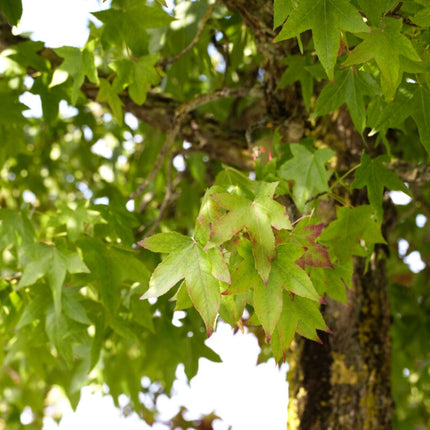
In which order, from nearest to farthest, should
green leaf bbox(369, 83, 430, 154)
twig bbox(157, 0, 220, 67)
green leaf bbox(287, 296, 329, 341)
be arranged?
1. green leaf bbox(287, 296, 329, 341)
2. green leaf bbox(369, 83, 430, 154)
3. twig bbox(157, 0, 220, 67)

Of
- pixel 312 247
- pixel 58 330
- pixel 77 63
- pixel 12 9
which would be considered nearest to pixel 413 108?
pixel 312 247

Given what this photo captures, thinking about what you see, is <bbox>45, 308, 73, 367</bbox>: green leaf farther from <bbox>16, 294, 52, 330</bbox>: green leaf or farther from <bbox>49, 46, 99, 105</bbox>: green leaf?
<bbox>49, 46, 99, 105</bbox>: green leaf

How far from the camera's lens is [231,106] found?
2549 mm

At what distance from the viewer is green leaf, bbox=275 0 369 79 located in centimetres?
100

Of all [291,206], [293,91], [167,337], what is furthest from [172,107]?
[167,337]

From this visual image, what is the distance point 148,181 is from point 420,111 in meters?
0.89

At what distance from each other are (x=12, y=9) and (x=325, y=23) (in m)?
0.97

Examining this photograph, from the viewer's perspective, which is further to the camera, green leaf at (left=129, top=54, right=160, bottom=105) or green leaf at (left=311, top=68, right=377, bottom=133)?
green leaf at (left=129, top=54, right=160, bottom=105)

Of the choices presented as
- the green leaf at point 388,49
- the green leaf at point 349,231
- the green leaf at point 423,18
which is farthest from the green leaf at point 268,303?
the green leaf at point 423,18

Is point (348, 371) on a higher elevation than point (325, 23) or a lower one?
lower

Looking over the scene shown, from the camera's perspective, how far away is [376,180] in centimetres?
136

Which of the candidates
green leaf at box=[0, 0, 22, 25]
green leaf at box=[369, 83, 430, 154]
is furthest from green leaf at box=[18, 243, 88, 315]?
green leaf at box=[369, 83, 430, 154]

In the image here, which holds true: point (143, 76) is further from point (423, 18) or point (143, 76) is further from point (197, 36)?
point (423, 18)

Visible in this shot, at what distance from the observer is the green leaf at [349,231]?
1.25 m
